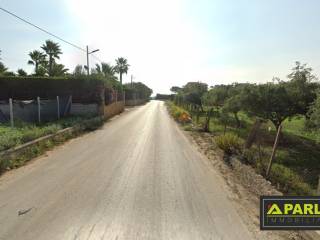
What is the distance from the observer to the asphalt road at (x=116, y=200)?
3822mm

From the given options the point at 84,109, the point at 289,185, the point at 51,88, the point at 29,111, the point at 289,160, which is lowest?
the point at 289,160

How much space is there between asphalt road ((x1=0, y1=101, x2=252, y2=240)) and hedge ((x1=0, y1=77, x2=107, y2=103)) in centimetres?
1289

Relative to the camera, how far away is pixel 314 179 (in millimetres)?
8492

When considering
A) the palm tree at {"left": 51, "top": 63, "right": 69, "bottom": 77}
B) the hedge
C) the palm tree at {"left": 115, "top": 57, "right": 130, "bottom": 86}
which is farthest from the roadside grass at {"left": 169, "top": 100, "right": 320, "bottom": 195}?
the palm tree at {"left": 115, "top": 57, "right": 130, "bottom": 86}

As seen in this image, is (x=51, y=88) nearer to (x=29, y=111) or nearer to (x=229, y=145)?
(x=29, y=111)

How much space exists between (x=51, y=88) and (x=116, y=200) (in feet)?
58.4

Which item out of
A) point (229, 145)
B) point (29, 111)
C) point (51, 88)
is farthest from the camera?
point (51, 88)

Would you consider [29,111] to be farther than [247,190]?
Yes

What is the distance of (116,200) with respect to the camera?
495cm

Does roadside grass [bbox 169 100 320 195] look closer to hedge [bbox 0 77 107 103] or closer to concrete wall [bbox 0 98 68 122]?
concrete wall [bbox 0 98 68 122]

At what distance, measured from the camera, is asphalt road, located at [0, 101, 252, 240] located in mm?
3822

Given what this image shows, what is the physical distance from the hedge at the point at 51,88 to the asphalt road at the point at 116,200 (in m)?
12.9

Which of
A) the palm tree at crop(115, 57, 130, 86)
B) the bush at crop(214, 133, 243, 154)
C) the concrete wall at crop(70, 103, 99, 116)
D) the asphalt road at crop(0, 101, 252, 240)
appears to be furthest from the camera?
the palm tree at crop(115, 57, 130, 86)

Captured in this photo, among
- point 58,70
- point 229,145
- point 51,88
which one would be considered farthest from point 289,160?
point 58,70
